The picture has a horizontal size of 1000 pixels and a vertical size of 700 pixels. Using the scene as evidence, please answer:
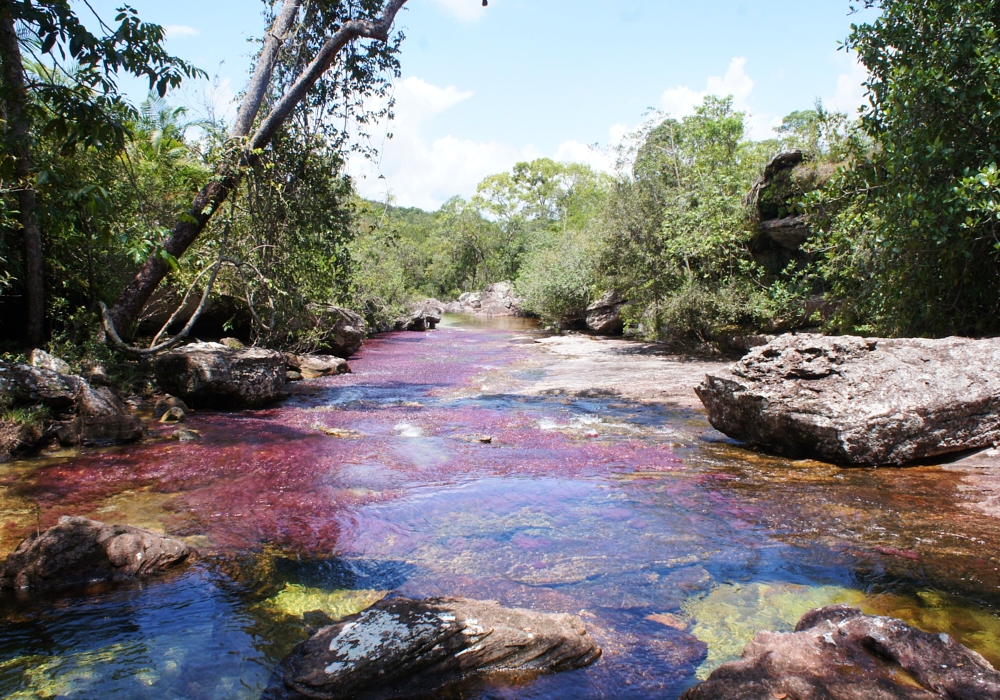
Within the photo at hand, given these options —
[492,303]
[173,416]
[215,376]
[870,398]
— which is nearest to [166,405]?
[173,416]

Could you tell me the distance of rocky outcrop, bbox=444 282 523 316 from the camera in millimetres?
54375

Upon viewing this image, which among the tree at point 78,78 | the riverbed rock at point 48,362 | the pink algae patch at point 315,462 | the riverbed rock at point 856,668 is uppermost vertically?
→ the tree at point 78,78

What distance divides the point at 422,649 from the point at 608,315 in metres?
27.6

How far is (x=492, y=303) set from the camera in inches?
2226

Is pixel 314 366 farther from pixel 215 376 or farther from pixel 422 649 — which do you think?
pixel 422 649

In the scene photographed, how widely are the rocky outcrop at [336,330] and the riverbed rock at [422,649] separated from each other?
15032mm

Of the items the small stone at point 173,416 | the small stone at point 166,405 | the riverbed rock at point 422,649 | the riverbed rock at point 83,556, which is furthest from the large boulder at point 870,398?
the small stone at point 166,405

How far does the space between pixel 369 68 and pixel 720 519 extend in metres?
14.5

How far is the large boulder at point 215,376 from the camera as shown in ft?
38.7

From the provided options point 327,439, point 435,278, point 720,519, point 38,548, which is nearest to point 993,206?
point 720,519

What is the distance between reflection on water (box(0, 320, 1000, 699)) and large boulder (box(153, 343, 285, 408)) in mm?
1847

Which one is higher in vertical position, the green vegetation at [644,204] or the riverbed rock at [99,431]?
the green vegetation at [644,204]

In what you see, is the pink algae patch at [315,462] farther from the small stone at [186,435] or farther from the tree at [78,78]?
the tree at [78,78]

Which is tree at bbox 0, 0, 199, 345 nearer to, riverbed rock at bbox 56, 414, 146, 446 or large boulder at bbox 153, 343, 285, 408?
riverbed rock at bbox 56, 414, 146, 446
